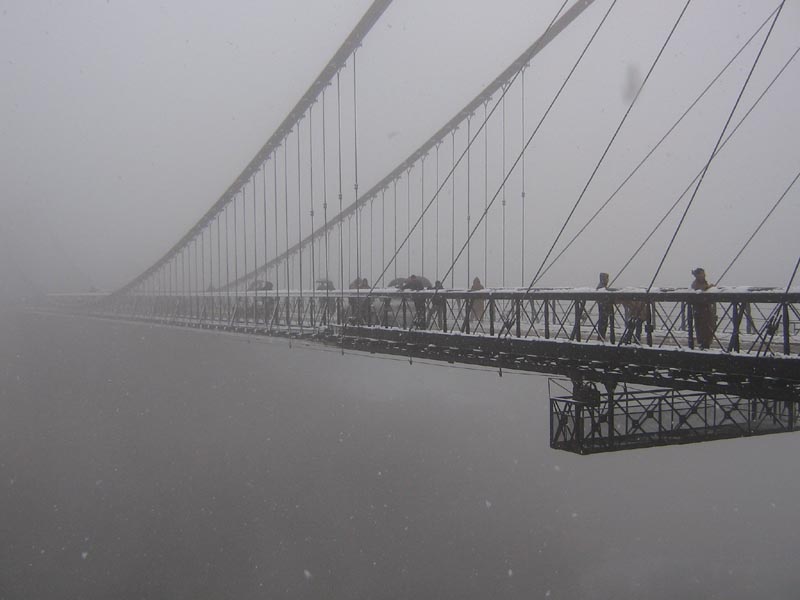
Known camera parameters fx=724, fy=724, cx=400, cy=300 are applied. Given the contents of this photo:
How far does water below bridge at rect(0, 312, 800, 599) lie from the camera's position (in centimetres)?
2908

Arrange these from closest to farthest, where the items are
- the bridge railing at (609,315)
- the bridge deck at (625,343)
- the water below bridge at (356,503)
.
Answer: the bridge deck at (625,343) → the bridge railing at (609,315) → the water below bridge at (356,503)

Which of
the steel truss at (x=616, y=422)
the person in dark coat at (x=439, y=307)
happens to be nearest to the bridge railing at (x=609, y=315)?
the person in dark coat at (x=439, y=307)

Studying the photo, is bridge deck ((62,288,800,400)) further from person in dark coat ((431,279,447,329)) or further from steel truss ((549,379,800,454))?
steel truss ((549,379,800,454))

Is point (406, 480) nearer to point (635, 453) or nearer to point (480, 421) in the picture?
point (480, 421)

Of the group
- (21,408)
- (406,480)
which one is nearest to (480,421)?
(406,480)

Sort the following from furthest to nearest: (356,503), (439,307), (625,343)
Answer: (356,503) < (439,307) < (625,343)

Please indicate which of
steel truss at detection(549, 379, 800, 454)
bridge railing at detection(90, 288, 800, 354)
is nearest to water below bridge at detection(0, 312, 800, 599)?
bridge railing at detection(90, 288, 800, 354)

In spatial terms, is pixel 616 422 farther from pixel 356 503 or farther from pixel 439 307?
pixel 356 503

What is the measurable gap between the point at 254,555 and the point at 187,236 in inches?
983

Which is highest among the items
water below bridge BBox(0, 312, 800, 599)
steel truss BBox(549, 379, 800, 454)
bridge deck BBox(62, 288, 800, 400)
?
bridge deck BBox(62, 288, 800, 400)

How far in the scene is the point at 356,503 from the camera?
37719 millimetres

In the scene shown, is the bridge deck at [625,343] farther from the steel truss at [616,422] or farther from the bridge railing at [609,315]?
the steel truss at [616,422]

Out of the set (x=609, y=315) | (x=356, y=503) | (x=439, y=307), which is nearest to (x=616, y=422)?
(x=609, y=315)

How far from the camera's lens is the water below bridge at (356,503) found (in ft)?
95.4
